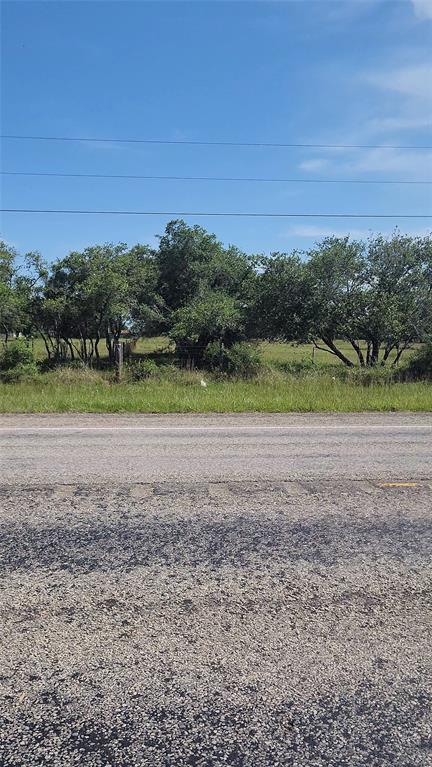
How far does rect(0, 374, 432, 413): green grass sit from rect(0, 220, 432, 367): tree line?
3938 millimetres

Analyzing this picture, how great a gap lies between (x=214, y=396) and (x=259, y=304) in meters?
8.67

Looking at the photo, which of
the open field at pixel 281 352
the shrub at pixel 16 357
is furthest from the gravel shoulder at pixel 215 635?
the shrub at pixel 16 357

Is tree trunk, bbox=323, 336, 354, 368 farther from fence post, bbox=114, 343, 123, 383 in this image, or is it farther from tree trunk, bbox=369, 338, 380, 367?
fence post, bbox=114, 343, 123, 383

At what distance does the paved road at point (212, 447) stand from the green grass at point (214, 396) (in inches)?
34.1

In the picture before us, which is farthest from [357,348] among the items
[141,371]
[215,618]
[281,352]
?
[215,618]

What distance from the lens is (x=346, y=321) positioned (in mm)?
20125

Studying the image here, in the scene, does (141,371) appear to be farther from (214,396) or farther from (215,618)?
(215,618)

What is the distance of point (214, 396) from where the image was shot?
13492 millimetres

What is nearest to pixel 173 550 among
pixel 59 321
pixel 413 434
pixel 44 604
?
pixel 44 604

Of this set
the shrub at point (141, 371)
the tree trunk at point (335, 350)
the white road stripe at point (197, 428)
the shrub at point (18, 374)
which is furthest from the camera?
the tree trunk at point (335, 350)

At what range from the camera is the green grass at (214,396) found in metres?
12.0

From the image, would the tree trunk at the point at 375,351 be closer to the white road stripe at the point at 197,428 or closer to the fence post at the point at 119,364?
the fence post at the point at 119,364

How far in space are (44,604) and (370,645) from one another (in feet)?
6.29

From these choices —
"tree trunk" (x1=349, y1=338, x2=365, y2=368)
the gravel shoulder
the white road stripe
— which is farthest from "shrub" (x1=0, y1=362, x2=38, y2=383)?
the gravel shoulder
